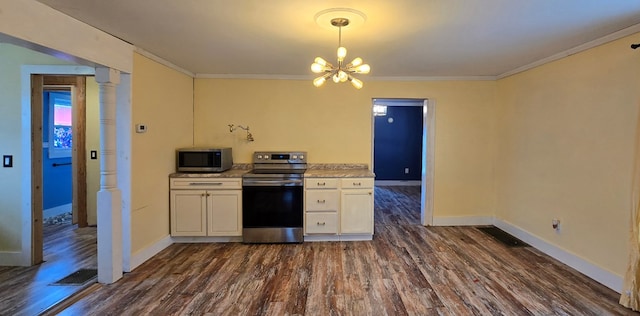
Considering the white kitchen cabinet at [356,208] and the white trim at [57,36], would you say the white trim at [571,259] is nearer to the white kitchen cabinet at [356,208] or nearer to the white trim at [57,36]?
the white kitchen cabinet at [356,208]

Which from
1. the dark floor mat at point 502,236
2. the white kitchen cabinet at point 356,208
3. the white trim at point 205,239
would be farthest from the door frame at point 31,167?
the dark floor mat at point 502,236

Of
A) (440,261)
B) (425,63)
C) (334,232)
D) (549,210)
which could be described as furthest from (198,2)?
(549,210)

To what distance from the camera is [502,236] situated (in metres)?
4.35

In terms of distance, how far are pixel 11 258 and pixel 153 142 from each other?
1810mm

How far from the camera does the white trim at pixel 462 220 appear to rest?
4.89m

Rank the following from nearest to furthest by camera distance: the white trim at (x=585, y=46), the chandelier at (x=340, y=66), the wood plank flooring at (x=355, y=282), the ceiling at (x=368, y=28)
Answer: the ceiling at (x=368, y=28)
the chandelier at (x=340, y=66)
the wood plank flooring at (x=355, y=282)
the white trim at (x=585, y=46)

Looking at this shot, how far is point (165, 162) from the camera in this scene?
3891 mm

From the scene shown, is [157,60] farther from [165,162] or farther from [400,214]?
[400,214]

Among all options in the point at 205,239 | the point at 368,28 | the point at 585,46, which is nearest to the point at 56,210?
the point at 205,239

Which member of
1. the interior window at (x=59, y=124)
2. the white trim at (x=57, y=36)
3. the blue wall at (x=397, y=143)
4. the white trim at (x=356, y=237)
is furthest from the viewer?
the blue wall at (x=397, y=143)

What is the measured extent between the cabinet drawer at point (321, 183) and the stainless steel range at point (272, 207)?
9 cm

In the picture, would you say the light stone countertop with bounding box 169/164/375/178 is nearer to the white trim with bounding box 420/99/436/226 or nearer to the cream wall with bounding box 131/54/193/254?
the cream wall with bounding box 131/54/193/254

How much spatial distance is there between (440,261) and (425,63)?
2319 millimetres

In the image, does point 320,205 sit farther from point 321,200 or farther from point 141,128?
point 141,128
